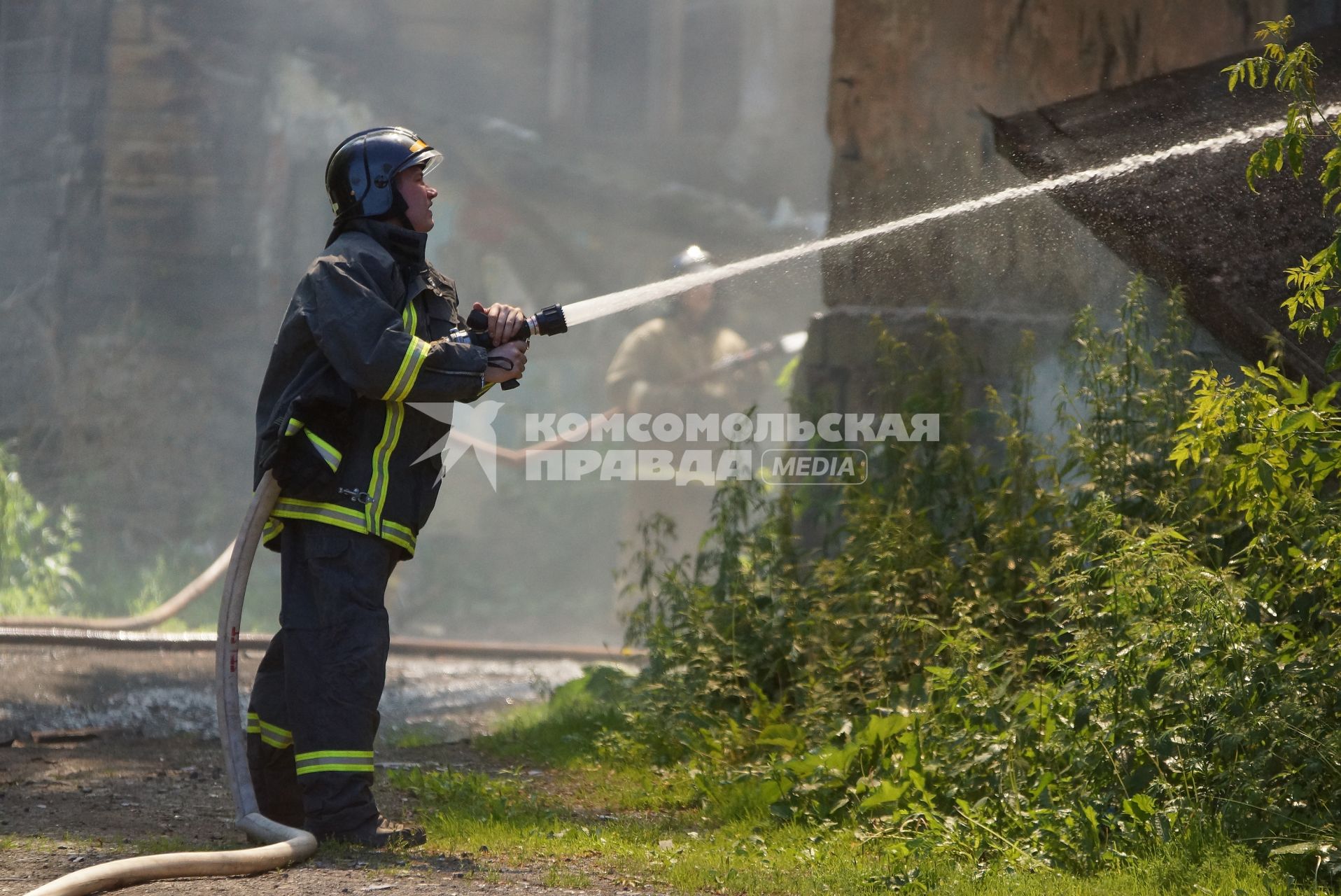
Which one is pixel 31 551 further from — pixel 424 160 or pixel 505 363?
pixel 505 363

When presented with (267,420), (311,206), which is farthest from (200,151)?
(267,420)

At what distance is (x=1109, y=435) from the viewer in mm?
4367

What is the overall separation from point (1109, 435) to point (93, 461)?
28.9 ft

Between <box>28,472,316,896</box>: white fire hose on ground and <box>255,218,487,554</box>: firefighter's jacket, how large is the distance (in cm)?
14

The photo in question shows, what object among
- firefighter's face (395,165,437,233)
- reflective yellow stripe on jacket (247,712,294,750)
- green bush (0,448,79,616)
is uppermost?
firefighter's face (395,165,437,233)

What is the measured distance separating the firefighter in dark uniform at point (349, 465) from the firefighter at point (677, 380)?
597 centimetres

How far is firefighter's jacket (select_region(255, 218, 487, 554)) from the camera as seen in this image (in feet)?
11.5

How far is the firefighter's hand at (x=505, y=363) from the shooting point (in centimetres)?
371

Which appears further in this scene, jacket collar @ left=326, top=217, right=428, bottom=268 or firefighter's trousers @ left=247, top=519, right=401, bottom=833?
jacket collar @ left=326, top=217, right=428, bottom=268

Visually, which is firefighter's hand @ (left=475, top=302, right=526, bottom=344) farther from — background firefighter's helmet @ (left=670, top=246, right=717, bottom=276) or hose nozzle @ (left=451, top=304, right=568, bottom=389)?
background firefighter's helmet @ (left=670, top=246, right=717, bottom=276)

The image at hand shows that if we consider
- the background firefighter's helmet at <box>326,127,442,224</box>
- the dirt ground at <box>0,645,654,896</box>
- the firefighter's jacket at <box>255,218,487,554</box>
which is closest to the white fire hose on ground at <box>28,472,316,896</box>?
the dirt ground at <box>0,645,654,896</box>

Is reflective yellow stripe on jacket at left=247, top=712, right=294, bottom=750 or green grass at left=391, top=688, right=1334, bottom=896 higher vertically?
reflective yellow stripe on jacket at left=247, top=712, right=294, bottom=750

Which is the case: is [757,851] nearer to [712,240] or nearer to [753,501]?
[753,501]

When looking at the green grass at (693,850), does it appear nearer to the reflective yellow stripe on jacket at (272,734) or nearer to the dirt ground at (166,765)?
the dirt ground at (166,765)
